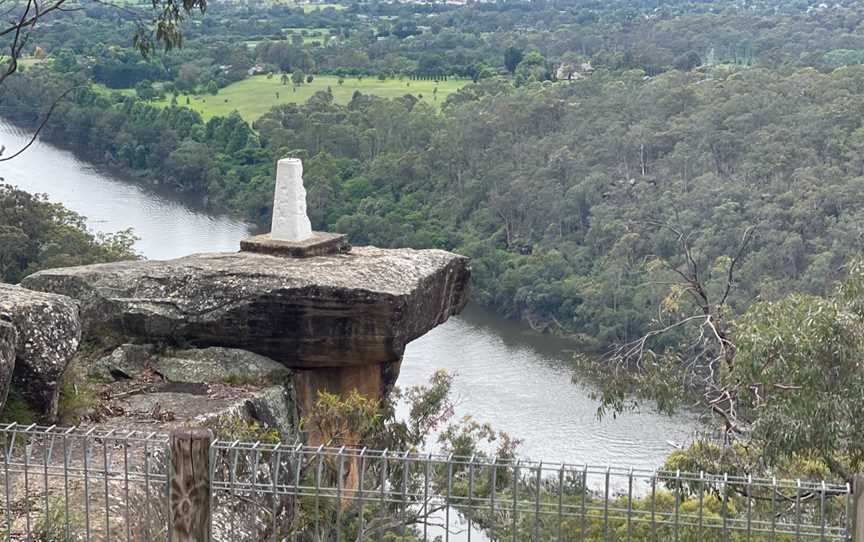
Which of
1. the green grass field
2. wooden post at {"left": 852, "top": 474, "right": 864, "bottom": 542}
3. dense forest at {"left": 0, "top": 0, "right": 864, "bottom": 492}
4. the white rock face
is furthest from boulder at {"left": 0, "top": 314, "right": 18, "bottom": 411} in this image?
the green grass field

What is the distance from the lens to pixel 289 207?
8656 mm

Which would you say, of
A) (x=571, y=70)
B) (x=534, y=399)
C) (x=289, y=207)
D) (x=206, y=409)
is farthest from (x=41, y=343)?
(x=571, y=70)

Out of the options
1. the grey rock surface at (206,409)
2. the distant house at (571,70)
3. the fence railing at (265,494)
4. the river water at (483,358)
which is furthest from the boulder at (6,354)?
the distant house at (571,70)

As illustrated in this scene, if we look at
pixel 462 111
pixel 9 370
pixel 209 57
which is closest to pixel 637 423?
pixel 9 370

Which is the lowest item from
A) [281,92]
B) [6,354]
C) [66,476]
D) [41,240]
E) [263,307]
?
[281,92]

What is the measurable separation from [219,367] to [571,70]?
162 feet

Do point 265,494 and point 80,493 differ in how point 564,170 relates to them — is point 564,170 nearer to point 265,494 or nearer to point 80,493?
point 265,494

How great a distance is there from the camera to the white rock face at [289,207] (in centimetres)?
856

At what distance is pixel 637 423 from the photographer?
72.1 ft

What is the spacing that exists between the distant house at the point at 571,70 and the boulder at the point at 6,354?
4977 cm

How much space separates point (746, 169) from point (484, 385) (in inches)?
485

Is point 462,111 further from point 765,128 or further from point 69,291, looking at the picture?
point 69,291

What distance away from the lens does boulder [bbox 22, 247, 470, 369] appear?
7590mm

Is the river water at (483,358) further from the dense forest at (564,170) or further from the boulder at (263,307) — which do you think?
the boulder at (263,307)
